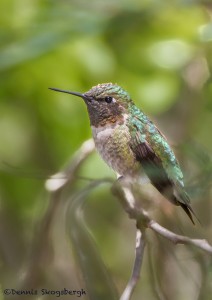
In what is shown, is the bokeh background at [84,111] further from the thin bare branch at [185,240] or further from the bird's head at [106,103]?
the thin bare branch at [185,240]

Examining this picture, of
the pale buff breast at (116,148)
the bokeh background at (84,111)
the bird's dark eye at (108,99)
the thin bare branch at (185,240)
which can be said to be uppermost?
the bird's dark eye at (108,99)

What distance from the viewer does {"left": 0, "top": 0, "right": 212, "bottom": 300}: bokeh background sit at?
3217 mm

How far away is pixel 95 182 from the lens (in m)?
2.47

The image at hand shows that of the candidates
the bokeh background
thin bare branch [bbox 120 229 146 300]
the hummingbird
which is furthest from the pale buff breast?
thin bare branch [bbox 120 229 146 300]

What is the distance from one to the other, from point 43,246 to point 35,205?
1.40 m

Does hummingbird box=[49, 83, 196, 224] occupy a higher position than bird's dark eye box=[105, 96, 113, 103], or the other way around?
bird's dark eye box=[105, 96, 113, 103]

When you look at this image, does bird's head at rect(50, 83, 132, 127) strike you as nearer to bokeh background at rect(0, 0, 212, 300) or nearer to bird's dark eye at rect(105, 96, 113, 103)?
bird's dark eye at rect(105, 96, 113, 103)

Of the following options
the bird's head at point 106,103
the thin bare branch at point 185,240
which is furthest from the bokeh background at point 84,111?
the thin bare branch at point 185,240

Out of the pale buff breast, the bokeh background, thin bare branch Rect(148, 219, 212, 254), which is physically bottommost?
the bokeh background

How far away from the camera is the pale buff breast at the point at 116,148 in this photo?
2848mm

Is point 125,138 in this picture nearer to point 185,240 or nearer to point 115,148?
point 115,148

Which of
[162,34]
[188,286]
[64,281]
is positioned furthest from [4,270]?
[162,34]

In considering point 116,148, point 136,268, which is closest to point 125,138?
point 116,148

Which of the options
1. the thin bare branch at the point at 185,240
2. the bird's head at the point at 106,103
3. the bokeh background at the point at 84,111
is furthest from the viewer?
the bokeh background at the point at 84,111
